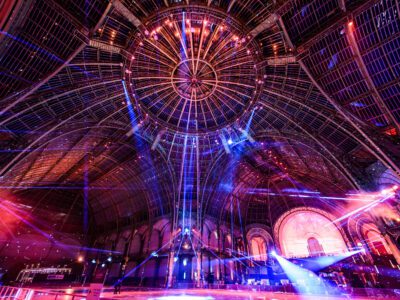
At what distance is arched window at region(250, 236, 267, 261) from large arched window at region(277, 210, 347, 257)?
4.18 meters

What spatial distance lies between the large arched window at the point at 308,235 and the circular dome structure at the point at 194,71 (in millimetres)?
33111

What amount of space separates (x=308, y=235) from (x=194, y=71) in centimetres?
4437

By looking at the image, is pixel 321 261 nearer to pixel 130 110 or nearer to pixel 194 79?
pixel 194 79

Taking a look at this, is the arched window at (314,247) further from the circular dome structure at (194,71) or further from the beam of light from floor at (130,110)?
the beam of light from floor at (130,110)

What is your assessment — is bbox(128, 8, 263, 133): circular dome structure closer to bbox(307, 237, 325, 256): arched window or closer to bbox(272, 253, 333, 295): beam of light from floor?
bbox(272, 253, 333, 295): beam of light from floor

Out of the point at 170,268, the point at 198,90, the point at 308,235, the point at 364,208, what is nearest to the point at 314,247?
the point at 308,235

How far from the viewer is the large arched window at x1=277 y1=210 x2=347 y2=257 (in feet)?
135

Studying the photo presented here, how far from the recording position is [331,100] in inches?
813

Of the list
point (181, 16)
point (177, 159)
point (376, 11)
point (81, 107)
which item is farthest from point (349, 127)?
point (81, 107)

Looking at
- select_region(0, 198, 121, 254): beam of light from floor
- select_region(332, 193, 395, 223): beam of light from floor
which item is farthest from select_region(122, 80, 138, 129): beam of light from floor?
select_region(332, 193, 395, 223): beam of light from floor

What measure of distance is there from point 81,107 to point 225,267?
35.8 meters

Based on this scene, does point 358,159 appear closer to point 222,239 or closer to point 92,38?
point 222,239

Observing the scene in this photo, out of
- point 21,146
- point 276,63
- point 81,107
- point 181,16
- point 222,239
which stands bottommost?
point 222,239

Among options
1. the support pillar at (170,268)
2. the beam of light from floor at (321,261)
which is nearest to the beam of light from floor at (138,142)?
the support pillar at (170,268)
